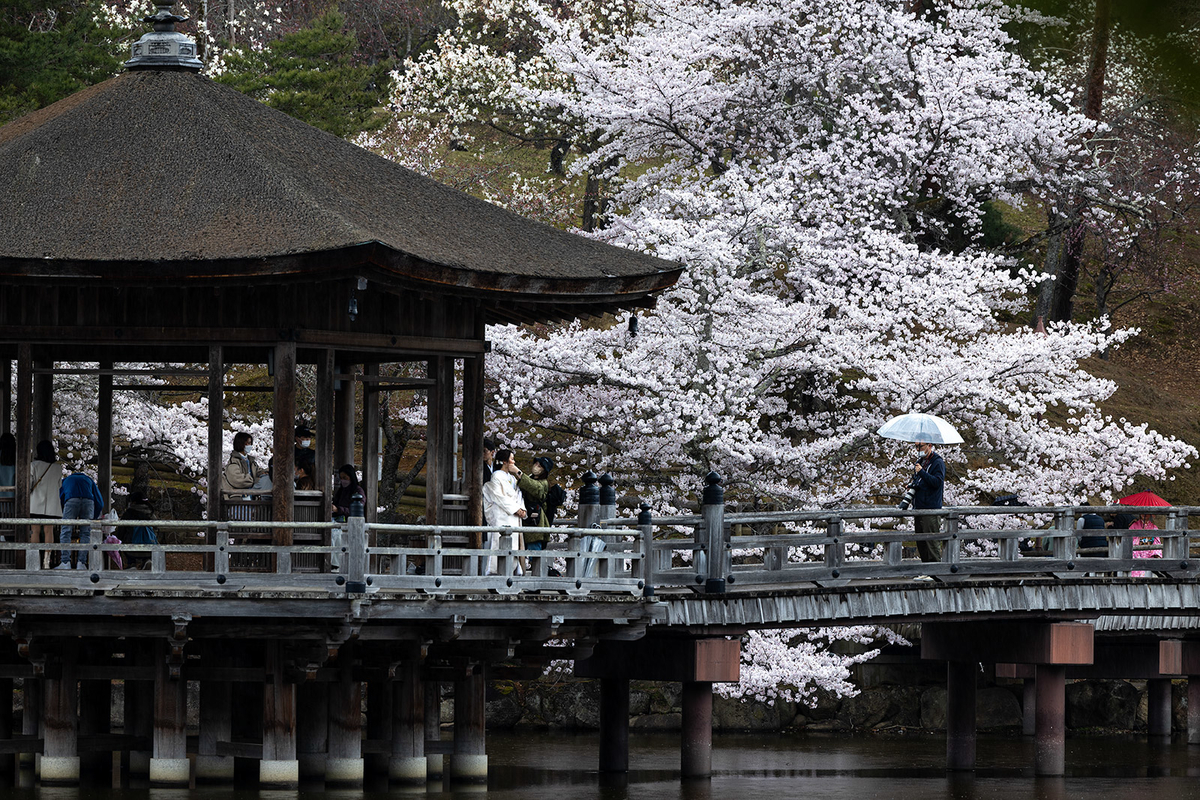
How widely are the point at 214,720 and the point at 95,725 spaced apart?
8.78ft

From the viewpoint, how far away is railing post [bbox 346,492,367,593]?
582 inches

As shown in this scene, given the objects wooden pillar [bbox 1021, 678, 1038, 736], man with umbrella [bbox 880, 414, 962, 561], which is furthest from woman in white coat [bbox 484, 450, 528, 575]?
wooden pillar [bbox 1021, 678, 1038, 736]

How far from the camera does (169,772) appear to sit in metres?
15.9

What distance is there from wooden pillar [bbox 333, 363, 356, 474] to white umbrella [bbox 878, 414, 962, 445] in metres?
6.57

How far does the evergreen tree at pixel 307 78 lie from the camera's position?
30.0m

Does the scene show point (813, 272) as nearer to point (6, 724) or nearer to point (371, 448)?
point (371, 448)

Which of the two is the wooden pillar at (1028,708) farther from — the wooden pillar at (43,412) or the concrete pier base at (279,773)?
the wooden pillar at (43,412)

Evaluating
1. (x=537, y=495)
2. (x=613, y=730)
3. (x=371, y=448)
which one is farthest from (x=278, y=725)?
(x=613, y=730)

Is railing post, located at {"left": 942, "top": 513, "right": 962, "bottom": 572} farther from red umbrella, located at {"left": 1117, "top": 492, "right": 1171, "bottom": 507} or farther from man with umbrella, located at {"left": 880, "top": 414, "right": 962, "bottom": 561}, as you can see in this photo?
red umbrella, located at {"left": 1117, "top": 492, "right": 1171, "bottom": 507}

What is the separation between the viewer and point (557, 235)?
1930 cm

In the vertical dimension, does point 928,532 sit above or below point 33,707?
above

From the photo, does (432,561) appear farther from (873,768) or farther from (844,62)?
(844,62)

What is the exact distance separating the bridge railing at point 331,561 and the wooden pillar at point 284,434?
26cm

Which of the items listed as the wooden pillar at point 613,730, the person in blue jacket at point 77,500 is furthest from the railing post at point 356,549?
the wooden pillar at point 613,730
